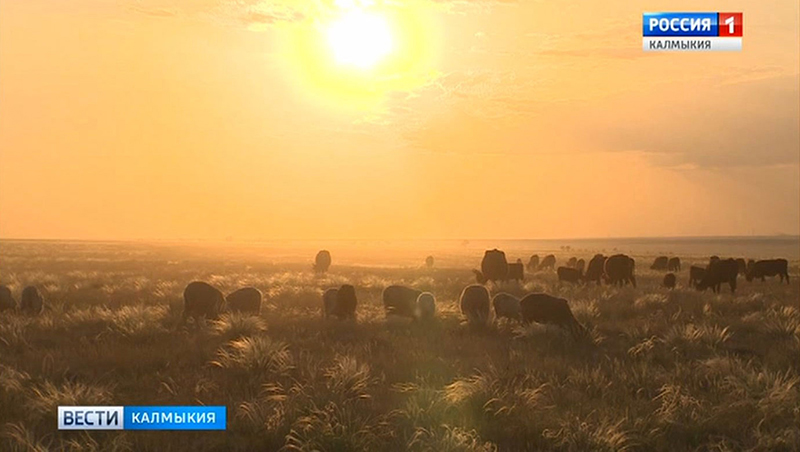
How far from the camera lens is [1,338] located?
50.3ft

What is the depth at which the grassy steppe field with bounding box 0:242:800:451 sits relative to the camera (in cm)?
883

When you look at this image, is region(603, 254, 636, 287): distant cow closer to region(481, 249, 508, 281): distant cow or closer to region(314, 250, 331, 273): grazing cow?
region(481, 249, 508, 281): distant cow

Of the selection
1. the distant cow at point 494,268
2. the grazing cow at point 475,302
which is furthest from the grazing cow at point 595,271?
the grazing cow at point 475,302

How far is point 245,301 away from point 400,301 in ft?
17.0

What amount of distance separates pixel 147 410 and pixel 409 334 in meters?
9.81

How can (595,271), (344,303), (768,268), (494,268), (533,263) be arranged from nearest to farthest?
(344,303) → (595,271) → (494,268) → (768,268) → (533,263)

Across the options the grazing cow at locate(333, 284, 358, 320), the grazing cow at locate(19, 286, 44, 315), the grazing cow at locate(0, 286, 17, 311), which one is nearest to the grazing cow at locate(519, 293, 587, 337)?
the grazing cow at locate(333, 284, 358, 320)

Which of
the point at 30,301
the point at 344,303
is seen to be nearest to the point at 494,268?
the point at 344,303

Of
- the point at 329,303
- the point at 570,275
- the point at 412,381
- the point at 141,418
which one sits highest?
the point at 329,303

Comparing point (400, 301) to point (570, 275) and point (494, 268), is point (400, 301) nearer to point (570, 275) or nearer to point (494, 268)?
point (494, 268)

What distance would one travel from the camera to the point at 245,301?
71.8ft

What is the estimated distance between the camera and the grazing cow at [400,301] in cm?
2184

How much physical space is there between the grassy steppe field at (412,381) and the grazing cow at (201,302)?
19.2 inches

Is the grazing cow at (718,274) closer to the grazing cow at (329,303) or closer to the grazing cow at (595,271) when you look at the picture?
the grazing cow at (595,271)
